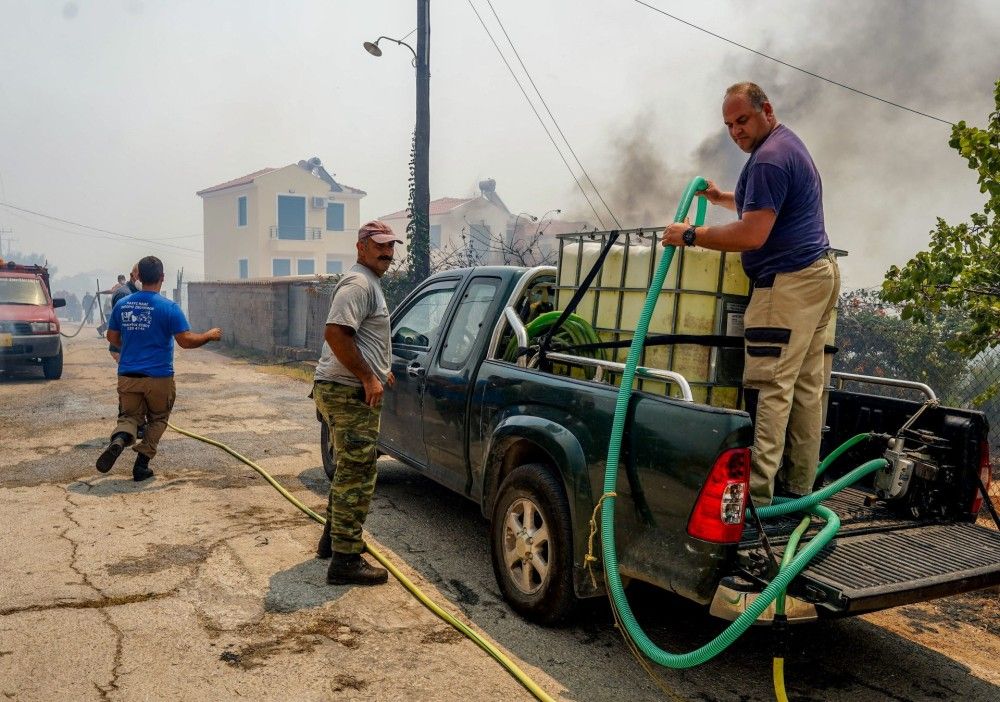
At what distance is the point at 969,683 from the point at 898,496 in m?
0.88

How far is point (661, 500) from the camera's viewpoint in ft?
10.2

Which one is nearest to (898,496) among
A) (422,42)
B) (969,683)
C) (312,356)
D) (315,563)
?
(969,683)

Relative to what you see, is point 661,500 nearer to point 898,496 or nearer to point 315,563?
point 898,496

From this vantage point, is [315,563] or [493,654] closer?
[493,654]

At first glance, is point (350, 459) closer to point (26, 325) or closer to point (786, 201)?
point (786, 201)

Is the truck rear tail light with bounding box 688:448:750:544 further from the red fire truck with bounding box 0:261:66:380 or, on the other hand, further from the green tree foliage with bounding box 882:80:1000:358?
the red fire truck with bounding box 0:261:66:380

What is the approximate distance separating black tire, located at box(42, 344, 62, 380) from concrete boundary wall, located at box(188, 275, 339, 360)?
4930 mm

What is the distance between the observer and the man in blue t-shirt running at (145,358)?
252 inches

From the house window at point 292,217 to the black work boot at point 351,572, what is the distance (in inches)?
1736

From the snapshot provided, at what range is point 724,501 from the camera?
294 centimetres

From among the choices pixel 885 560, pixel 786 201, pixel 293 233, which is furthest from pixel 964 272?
pixel 293 233

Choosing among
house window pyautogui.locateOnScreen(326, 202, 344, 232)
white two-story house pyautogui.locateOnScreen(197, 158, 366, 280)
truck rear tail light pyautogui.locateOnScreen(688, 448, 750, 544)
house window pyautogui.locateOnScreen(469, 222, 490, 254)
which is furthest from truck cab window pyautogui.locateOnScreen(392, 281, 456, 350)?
house window pyautogui.locateOnScreen(326, 202, 344, 232)

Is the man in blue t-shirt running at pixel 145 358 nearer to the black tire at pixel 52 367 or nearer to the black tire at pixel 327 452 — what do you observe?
the black tire at pixel 327 452

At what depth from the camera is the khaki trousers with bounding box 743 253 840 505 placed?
3510mm
